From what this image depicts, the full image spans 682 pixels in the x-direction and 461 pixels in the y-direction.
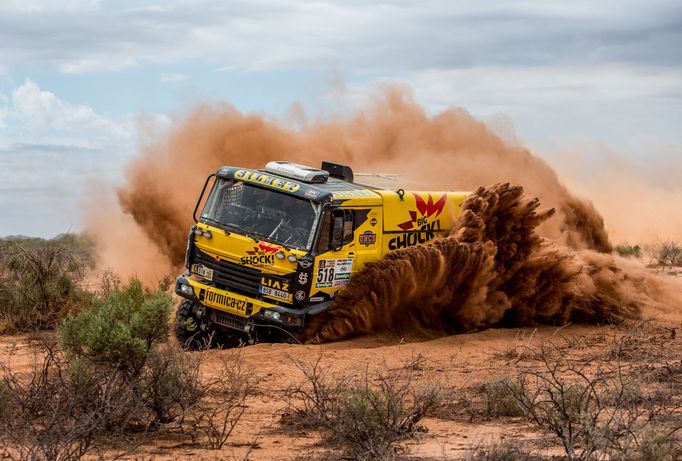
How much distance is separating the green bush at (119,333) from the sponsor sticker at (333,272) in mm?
4107

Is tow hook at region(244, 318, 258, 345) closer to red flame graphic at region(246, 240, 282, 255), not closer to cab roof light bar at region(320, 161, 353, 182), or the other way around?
red flame graphic at region(246, 240, 282, 255)

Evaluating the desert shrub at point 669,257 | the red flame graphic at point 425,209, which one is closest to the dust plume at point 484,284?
the red flame graphic at point 425,209

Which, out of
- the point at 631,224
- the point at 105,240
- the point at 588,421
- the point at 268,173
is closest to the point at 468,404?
the point at 588,421

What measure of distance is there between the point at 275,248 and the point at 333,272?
0.97 m

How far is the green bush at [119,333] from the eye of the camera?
9297mm

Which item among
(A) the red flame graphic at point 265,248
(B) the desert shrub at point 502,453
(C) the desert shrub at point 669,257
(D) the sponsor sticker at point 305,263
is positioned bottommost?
(C) the desert shrub at point 669,257

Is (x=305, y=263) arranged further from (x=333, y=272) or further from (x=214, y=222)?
(x=214, y=222)

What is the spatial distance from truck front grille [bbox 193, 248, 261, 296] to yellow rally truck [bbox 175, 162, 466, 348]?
1 centimetres

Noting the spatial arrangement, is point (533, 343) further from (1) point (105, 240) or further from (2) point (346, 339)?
(1) point (105, 240)

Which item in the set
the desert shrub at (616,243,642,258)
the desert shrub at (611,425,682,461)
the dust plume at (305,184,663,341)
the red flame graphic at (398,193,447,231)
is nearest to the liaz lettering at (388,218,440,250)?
the red flame graphic at (398,193,447,231)

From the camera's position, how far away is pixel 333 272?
14258mm

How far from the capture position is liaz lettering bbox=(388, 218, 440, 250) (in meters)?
15.3

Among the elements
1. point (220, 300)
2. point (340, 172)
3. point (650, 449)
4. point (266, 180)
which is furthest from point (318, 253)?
point (650, 449)

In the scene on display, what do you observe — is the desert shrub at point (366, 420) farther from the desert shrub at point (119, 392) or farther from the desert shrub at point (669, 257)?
the desert shrub at point (669, 257)
